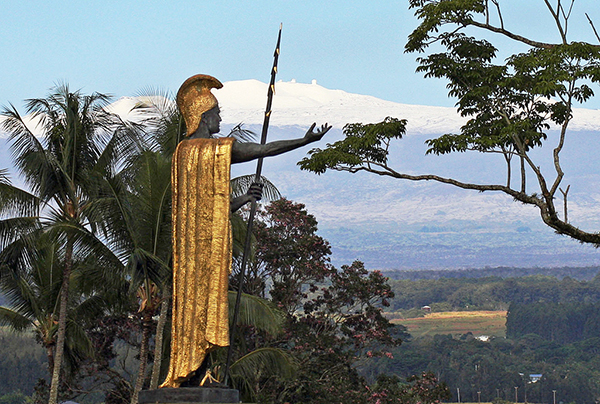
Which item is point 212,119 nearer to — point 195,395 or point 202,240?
point 202,240

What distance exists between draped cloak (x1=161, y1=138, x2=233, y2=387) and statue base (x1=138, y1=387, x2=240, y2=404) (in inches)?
7.5

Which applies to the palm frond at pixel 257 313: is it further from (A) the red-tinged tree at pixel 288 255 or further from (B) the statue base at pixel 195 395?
(B) the statue base at pixel 195 395

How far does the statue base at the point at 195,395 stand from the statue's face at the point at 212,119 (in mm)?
2355

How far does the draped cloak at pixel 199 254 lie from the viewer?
8.57m

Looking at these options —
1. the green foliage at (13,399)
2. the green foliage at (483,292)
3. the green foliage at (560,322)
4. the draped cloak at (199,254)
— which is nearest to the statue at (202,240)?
the draped cloak at (199,254)

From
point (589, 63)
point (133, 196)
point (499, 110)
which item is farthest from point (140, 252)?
point (589, 63)

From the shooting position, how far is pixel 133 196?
1814 cm

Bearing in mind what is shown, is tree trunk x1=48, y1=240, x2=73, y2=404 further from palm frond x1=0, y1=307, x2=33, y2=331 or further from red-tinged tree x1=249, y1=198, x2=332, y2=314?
red-tinged tree x1=249, y1=198, x2=332, y2=314

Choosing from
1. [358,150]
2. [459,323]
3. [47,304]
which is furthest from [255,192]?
[459,323]

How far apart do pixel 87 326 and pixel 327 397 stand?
577 centimetres

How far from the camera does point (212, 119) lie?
9156 mm

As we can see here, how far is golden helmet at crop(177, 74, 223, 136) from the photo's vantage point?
9.12 meters

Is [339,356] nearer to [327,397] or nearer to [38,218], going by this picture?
[327,397]

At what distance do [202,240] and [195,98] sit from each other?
134 cm
